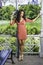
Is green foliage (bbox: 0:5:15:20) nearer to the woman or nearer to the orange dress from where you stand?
the woman

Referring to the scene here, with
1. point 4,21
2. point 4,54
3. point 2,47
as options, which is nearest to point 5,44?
point 2,47

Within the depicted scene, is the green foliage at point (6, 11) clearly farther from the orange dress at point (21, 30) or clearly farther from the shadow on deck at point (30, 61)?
the shadow on deck at point (30, 61)

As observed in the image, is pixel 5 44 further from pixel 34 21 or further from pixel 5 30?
pixel 34 21

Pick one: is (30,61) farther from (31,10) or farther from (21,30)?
(31,10)

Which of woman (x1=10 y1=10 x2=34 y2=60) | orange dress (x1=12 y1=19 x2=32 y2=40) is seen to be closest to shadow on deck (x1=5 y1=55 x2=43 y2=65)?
Result: woman (x1=10 y1=10 x2=34 y2=60)

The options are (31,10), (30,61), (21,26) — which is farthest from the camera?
(31,10)

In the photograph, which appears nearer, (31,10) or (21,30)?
(21,30)

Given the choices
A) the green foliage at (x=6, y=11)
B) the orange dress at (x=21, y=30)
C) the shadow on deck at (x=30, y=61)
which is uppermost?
the green foliage at (x=6, y=11)

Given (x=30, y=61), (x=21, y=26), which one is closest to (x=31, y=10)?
(x=21, y=26)

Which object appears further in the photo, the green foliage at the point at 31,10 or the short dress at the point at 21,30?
the green foliage at the point at 31,10

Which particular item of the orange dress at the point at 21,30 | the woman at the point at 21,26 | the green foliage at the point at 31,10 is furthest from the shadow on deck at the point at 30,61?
the green foliage at the point at 31,10

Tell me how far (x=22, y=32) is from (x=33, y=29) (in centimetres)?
44

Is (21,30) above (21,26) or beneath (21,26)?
beneath

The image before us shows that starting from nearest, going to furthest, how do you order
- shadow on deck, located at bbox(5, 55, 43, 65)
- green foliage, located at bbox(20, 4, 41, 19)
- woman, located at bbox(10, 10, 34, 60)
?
1. shadow on deck, located at bbox(5, 55, 43, 65)
2. woman, located at bbox(10, 10, 34, 60)
3. green foliage, located at bbox(20, 4, 41, 19)
